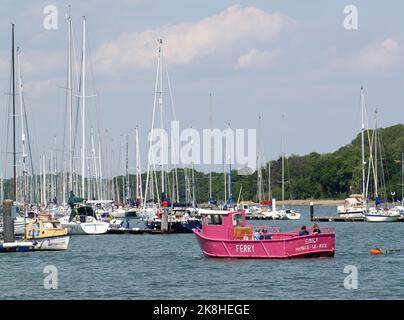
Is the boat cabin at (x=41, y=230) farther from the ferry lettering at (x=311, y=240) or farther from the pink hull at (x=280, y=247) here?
the ferry lettering at (x=311, y=240)

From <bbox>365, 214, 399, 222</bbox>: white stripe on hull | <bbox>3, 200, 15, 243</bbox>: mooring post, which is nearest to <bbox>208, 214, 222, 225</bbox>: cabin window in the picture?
<bbox>3, 200, 15, 243</bbox>: mooring post

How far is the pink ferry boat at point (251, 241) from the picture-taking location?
167ft

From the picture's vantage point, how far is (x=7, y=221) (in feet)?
198

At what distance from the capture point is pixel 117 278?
46.8m

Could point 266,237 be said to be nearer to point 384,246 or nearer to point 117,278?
point 117,278

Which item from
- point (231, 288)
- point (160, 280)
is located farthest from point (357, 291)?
point (160, 280)

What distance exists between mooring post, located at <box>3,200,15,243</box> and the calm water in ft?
3.83

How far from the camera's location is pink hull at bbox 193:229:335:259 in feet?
167

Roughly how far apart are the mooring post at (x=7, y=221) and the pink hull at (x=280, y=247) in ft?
46.4

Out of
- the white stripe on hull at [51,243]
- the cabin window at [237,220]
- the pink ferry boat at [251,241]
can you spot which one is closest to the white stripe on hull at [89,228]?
the white stripe on hull at [51,243]

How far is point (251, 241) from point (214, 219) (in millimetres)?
2555

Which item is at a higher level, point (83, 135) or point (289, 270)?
point (83, 135)
